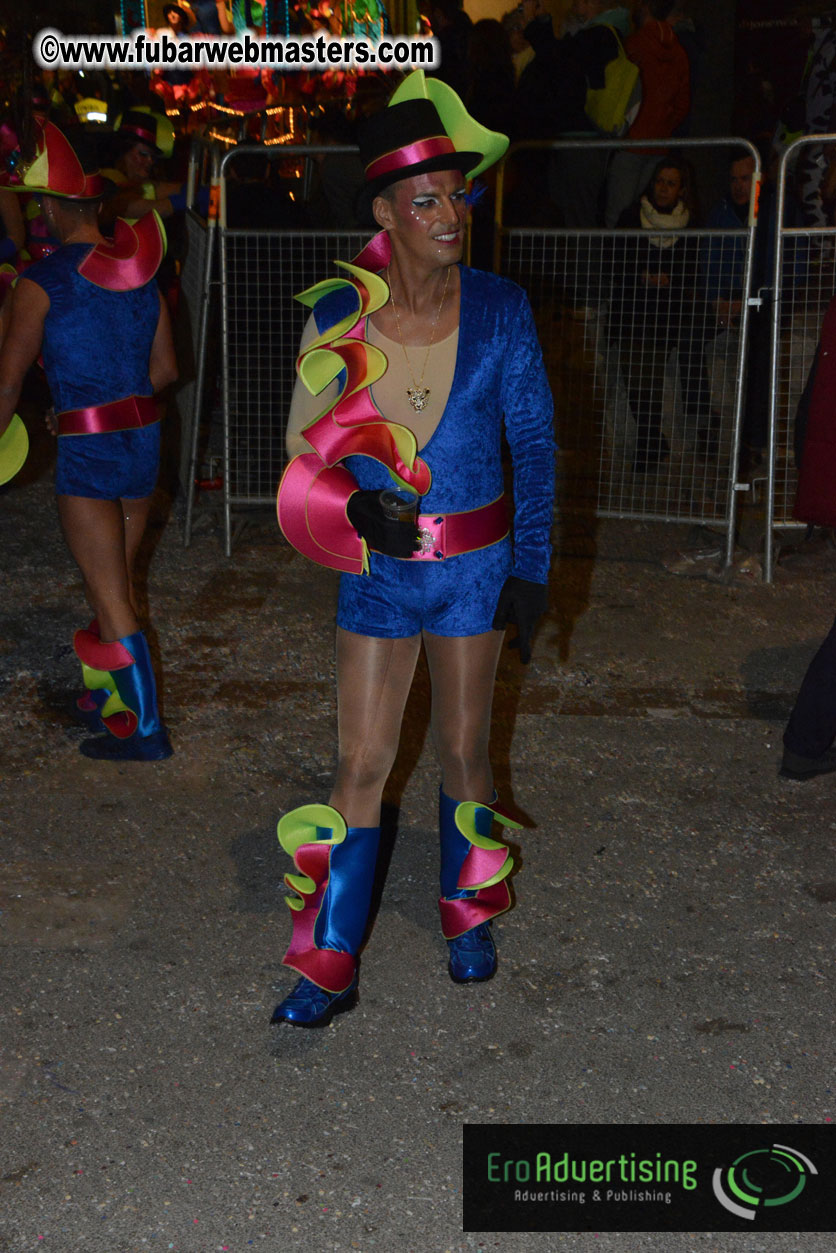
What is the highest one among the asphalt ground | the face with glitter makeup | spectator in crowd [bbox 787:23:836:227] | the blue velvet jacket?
spectator in crowd [bbox 787:23:836:227]

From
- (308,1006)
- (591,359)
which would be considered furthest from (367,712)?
(591,359)

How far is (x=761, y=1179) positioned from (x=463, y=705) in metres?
1.33

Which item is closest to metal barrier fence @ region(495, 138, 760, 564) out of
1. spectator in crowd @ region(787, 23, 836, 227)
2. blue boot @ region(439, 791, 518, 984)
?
spectator in crowd @ region(787, 23, 836, 227)

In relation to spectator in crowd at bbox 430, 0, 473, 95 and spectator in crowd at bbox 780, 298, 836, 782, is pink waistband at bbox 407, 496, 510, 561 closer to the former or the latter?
spectator in crowd at bbox 780, 298, 836, 782

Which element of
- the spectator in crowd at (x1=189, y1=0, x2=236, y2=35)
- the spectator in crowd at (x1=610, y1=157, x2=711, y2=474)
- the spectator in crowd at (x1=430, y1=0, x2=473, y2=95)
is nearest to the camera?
the spectator in crowd at (x1=610, y1=157, x2=711, y2=474)

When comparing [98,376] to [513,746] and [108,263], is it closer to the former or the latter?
[108,263]

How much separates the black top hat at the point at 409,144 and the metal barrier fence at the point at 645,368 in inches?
168

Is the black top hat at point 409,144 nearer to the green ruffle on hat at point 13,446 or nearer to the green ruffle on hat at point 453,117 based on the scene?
the green ruffle on hat at point 453,117

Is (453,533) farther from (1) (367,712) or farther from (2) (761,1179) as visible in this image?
(2) (761,1179)

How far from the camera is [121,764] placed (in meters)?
5.10

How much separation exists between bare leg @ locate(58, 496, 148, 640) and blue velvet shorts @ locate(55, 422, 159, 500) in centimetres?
4

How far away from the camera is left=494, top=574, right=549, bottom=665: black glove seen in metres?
3.29

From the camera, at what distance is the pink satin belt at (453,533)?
334 centimetres

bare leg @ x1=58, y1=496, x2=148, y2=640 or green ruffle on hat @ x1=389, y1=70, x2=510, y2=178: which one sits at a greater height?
green ruffle on hat @ x1=389, y1=70, x2=510, y2=178
